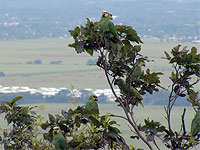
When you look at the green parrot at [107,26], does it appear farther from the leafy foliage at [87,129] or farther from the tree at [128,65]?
the leafy foliage at [87,129]

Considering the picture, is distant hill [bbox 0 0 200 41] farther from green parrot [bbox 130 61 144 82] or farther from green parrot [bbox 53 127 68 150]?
green parrot [bbox 53 127 68 150]

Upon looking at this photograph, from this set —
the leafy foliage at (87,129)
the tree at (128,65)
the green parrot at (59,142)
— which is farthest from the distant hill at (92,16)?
the green parrot at (59,142)

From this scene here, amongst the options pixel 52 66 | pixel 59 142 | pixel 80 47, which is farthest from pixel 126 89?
pixel 52 66

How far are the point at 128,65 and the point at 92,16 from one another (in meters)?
65.1

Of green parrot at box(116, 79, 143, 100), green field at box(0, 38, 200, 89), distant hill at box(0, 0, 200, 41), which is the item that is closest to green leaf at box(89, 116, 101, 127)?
green parrot at box(116, 79, 143, 100)

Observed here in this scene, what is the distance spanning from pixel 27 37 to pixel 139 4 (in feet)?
93.1

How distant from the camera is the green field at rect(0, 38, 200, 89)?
32.3 meters

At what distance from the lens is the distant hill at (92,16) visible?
65.7 meters

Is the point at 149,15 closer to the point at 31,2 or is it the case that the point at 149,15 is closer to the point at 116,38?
the point at 31,2

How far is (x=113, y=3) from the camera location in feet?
297

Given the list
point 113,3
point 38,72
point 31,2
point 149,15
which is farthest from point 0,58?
point 31,2

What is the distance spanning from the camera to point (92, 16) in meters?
67.3

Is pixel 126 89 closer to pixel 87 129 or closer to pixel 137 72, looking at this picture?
pixel 137 72

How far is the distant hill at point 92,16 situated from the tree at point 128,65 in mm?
51002
